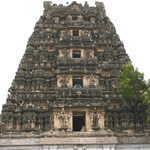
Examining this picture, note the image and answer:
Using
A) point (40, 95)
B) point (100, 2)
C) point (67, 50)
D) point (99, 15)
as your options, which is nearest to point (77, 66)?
point (67, 50)

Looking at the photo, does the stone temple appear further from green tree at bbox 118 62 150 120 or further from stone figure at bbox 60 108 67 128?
green tree at bbox 118 62 150 120

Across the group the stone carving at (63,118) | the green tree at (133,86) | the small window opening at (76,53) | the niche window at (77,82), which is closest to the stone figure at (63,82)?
the niche window at (77,82)

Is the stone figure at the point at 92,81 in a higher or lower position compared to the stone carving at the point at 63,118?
higher

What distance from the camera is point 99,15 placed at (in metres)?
33.8

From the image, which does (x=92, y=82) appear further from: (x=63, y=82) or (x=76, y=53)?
(x=76, y=53)

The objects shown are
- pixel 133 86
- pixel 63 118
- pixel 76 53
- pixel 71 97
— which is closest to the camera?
pixel 63 118

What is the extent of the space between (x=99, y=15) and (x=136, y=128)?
55.2ft

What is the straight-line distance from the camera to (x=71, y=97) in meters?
23.4

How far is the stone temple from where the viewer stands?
66.8 ft

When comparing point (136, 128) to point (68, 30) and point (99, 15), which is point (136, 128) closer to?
point (68, 30)

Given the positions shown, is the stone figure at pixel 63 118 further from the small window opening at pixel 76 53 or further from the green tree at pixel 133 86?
the small window opening at pixel 76 53

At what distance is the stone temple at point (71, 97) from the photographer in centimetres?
2036

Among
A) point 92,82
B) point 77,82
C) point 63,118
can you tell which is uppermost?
point 77,82

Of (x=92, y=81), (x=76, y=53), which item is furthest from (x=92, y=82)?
(x=76, y=53)
